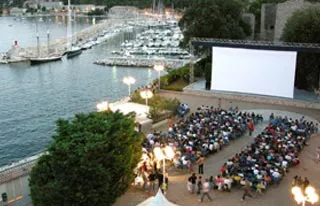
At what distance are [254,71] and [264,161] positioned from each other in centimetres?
1556

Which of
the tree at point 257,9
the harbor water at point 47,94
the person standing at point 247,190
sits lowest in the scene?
the harbor water at point 47,94

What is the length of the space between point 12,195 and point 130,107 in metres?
11.7

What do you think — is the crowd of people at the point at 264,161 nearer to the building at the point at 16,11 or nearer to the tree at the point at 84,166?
the tree at the point at 84,166

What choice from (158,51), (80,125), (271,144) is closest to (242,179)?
(271,144)

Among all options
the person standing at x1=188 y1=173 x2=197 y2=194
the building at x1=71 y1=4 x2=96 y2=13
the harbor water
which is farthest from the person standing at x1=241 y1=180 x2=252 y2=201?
the building at x1=71 y1=4 x2=96 y2=13

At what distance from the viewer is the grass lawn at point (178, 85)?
37719mm

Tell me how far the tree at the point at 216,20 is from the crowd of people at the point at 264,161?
18.3 metres

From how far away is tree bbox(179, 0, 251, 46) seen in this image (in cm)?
4034

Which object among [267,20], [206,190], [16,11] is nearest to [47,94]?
[267,20]

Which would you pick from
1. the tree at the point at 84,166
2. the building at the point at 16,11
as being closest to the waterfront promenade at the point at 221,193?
the tree at the point at 84,166

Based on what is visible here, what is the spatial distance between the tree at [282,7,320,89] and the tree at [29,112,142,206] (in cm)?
2101

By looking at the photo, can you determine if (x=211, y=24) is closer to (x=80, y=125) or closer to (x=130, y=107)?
(x=130, y=107)

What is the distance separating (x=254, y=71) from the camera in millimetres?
33812

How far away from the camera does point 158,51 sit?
2650 inches
